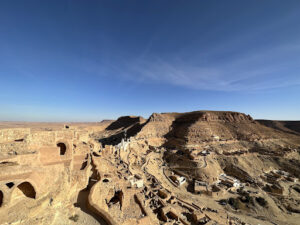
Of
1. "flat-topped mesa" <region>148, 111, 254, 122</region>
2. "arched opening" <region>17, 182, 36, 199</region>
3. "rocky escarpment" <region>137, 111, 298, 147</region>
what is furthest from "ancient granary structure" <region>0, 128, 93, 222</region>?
"flat-topped mesa" <region>148, 111, 254, 122</region>

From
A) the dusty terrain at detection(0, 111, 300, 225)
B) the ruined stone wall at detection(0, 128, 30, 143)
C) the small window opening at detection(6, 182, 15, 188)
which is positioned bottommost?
the dusty terrain at detection(0, 111, 300, 225)

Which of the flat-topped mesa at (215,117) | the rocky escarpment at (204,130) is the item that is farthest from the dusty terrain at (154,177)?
the flat-topped mesa at (215,117)

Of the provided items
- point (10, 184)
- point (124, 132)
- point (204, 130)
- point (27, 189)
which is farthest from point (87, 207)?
point (204, 130)

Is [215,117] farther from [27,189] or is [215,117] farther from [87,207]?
[27,189]

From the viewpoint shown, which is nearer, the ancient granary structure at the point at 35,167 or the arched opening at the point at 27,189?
the ancient granary structure at the point at 35,167

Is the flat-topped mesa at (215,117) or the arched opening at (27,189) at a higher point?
the flat-topped mesa at (215,117)

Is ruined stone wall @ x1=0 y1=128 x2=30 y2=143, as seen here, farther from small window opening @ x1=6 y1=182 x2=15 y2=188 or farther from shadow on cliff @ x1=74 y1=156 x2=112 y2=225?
Answer: shadow on cliff @ x1=74 y1=156 x2=112 y2=225

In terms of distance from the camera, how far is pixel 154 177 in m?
22.9

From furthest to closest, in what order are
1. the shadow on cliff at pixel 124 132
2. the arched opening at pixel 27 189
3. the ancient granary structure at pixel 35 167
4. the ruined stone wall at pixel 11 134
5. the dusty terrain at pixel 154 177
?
the shadow on cliff at pixel 124 132
the ruined stone wall at pixel 11 134
the dusty terrain at pixel 154 177
the arched opening at pixel 27 189
the ancient granary structure at pixel 35 167

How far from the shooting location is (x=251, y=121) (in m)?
57.5

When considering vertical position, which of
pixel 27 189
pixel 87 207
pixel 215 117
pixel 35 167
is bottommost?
pixel 87 207

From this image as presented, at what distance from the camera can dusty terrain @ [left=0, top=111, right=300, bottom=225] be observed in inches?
319

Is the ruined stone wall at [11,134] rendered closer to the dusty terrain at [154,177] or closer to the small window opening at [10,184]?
the dusty terrain at [154,177]

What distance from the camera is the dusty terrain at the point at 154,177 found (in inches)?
319
